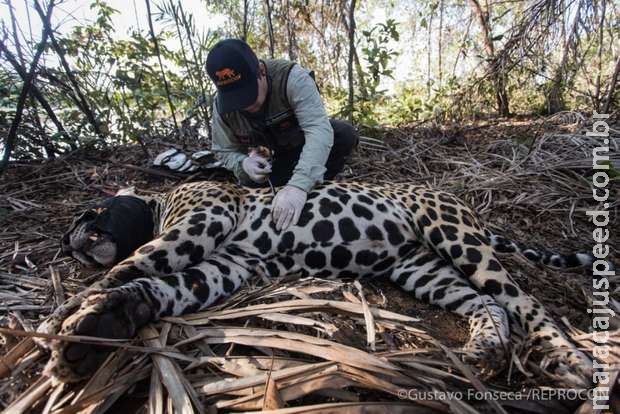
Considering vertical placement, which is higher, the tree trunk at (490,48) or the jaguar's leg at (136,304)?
the tree trunk at (490,48)

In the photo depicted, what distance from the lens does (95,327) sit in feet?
5.40

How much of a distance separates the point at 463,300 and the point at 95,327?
6.49ft

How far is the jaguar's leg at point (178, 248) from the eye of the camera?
2203 mm

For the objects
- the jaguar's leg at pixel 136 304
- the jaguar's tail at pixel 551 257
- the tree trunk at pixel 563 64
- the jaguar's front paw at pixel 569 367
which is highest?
the tree trunk at pixel 563 64

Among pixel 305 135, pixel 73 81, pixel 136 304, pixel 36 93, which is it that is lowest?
pixel 136 304

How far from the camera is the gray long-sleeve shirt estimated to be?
284 centimetres

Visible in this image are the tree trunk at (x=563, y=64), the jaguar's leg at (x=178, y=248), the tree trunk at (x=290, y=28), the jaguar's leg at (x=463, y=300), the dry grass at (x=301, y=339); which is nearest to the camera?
the dry grass at (x=301, y=339)

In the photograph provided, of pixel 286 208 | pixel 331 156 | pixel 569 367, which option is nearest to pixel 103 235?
pixel 286 208

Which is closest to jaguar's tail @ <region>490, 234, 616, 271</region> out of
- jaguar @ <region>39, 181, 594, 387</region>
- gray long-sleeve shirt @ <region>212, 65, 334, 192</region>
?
jaguar @ <region>39, 181, 594, 387</region>

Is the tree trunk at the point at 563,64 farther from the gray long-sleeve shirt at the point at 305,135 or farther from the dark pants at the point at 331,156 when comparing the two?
the gray long-sleeve shirt at the point at 305,135

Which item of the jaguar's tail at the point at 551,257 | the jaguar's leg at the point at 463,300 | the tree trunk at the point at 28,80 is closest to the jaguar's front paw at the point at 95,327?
the jaguar's leg at the point at 463,300

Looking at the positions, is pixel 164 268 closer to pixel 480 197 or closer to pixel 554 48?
pixel 480 197

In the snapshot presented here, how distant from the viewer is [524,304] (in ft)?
7.36

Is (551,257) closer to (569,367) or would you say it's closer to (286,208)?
(569,367)
